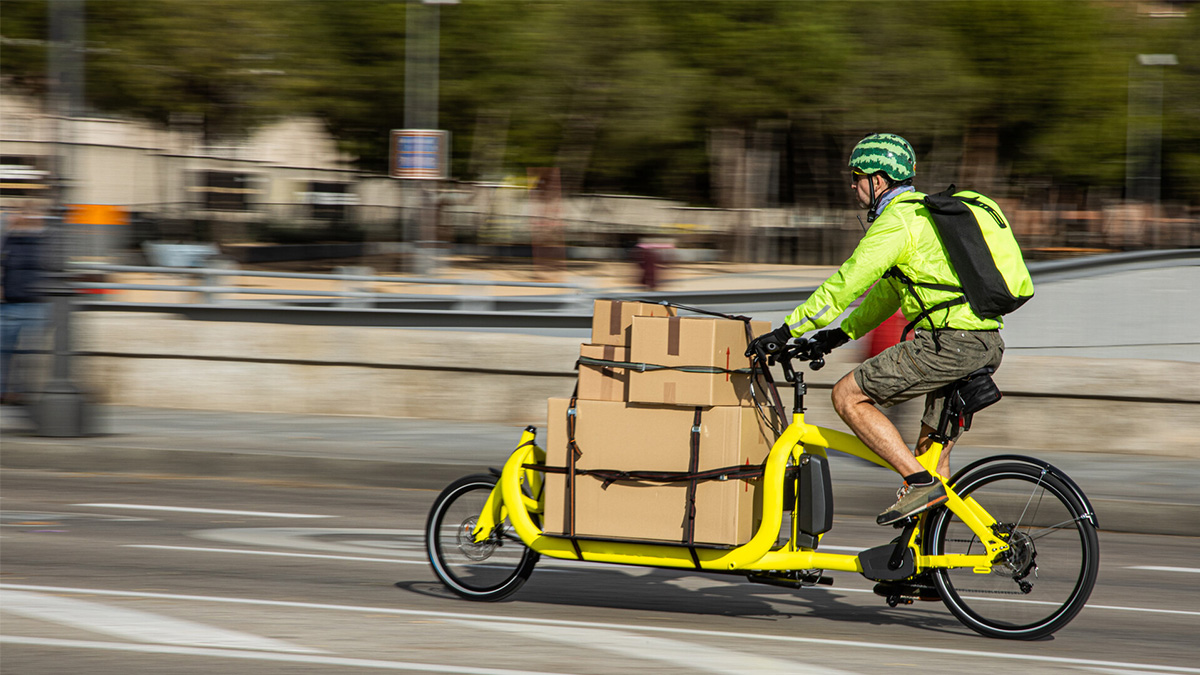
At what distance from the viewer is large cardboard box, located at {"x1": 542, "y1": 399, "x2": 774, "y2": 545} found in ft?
17.8

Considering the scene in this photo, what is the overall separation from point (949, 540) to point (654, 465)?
1.22m

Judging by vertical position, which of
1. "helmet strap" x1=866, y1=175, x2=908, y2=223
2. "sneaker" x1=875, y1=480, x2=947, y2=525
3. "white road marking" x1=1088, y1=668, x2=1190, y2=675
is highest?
"helmet strap" x1=866, y1=175, x2=908, y2=223

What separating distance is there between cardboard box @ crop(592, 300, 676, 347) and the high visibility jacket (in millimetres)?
657

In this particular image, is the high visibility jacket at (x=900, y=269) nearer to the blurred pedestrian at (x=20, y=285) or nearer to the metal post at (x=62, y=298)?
the metal post at (x=62, y=298)

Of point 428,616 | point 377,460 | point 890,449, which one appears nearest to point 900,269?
point 890,449

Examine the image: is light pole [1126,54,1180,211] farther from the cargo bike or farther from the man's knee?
the man's knee

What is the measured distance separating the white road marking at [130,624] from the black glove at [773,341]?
2018 millimetres

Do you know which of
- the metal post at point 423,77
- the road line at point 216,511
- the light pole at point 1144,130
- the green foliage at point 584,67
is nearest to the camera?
the road line at point 216,511

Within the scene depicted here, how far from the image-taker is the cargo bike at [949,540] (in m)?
5.37

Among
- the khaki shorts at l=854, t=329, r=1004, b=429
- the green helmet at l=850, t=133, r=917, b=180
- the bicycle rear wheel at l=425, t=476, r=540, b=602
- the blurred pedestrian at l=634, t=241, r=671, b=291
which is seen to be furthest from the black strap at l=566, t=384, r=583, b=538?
the blurred pedestrian at l=634, t=241, r=671, b=291

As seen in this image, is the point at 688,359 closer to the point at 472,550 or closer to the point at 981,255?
the point at 981,255

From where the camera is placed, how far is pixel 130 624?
17.8 ft

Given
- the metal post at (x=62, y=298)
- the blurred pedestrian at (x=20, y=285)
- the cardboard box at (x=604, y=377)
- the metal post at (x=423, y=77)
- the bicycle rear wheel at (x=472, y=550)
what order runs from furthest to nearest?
the metal post at (x=423, y=77) → the blurred pedestrian at (x=20, y=285) → the metal post at (x=62, y=298) → the bicycle rear wheel at (x=472, y=550) → the cardboard box at (x=604, y=377)

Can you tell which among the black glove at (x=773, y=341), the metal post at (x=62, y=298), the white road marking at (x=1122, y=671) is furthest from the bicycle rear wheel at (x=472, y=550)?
the metal post at (x=62, y=298)
